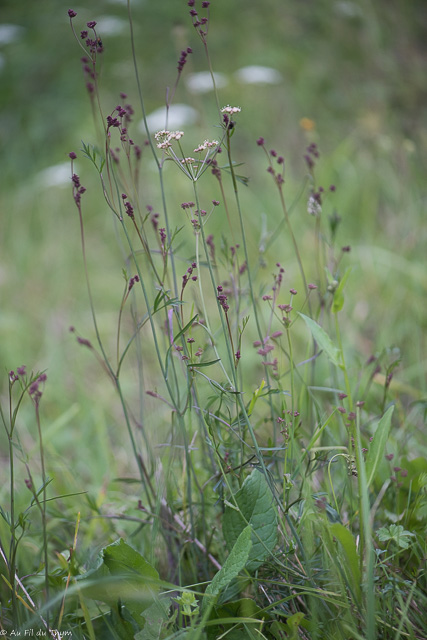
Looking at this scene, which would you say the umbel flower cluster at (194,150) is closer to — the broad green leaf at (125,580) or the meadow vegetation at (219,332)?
the meadow vegetation at (219,332)

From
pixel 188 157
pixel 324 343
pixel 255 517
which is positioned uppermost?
pixel 188 157

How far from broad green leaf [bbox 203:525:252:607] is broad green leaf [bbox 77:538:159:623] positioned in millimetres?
115

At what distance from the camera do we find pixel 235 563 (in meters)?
0.85

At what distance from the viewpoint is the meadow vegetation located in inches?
35.7

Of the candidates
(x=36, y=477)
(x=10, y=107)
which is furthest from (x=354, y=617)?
(x=10, y=107)

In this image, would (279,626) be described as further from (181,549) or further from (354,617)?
(181,549)

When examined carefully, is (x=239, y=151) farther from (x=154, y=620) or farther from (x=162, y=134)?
(x=154, y=620)

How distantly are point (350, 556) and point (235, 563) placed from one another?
0.63 ft

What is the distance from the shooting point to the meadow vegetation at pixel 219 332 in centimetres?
91

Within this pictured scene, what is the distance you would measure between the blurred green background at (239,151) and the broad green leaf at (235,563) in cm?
90

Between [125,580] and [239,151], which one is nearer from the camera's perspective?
[125,580]

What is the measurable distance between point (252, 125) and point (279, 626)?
3152 millimetres

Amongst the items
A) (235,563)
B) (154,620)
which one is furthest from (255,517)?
(154,620)

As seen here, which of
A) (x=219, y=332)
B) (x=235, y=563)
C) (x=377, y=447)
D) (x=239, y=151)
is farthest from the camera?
(x=239, y=151)
